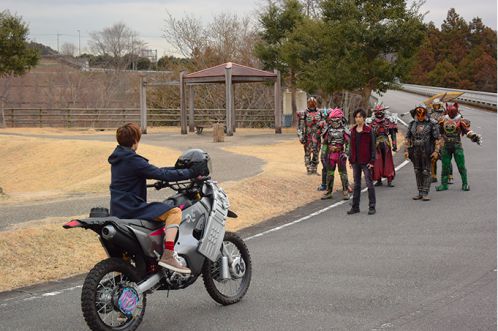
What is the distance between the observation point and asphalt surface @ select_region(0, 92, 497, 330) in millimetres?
6168

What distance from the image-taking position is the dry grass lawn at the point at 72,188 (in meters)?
8.93

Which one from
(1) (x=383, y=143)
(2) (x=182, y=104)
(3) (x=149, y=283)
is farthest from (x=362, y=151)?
(2) (x=182, y=104)

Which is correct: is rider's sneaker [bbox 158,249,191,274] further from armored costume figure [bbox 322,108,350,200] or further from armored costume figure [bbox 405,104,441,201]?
armored costume figure [bbox 405,104,441,201]

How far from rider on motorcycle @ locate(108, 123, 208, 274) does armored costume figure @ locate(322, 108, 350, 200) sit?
337 inches

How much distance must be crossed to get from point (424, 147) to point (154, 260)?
906 centimetres

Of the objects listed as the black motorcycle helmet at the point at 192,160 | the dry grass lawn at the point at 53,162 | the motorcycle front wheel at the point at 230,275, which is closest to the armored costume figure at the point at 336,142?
the dry grass lawn at the point at 53,162

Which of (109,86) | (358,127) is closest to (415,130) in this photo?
(358,127)

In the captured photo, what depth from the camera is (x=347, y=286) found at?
739cm

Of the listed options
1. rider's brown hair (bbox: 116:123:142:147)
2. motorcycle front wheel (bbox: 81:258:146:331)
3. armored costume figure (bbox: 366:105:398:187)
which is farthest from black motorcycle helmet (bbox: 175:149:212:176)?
armored costume figure (bbox: 366:105:398:187)

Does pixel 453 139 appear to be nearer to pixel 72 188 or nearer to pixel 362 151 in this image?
pixel 362 151

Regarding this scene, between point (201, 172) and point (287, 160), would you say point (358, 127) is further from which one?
point (287, 160)

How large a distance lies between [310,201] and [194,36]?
143ft

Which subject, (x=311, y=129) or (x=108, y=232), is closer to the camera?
(x=108, y=232)

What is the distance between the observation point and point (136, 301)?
5.73 m
